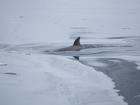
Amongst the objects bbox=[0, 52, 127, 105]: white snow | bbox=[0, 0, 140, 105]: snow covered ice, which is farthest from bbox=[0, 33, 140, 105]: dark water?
bbox=[0, 52, 127, 105]: white snow

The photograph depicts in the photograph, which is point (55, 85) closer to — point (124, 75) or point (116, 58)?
point (124, 75)

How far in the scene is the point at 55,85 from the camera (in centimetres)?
1155

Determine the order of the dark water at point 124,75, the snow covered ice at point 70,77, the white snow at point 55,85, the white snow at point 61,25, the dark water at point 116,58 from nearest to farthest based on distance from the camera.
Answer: the white snow at point 55,85
the snow covered ice at point 70,77
the dark water at point 124,75
the dark water at point 116,58
the white snow at point 61,25

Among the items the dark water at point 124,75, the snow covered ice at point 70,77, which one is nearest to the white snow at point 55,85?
the snow covered ice at point 70,77

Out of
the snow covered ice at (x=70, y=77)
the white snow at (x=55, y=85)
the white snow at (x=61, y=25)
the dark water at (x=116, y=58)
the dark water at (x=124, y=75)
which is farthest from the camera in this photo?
the white snow at (x=61, y=25)

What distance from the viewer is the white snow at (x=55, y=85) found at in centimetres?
1020

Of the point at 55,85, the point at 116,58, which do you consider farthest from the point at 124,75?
the point at 116,58

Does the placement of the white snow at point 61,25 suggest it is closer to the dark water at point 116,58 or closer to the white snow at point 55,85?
the dark water at point 116,58

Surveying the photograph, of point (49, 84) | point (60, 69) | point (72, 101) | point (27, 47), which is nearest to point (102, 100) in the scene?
point (72, 101)

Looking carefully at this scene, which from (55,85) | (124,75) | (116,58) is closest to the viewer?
(55,85)

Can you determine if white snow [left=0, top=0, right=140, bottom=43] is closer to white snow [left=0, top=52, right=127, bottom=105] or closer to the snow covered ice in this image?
the snow covered ice

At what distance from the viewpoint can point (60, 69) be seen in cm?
1371

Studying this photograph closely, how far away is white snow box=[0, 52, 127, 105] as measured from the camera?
33.5 feet

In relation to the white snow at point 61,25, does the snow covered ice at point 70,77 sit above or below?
above
